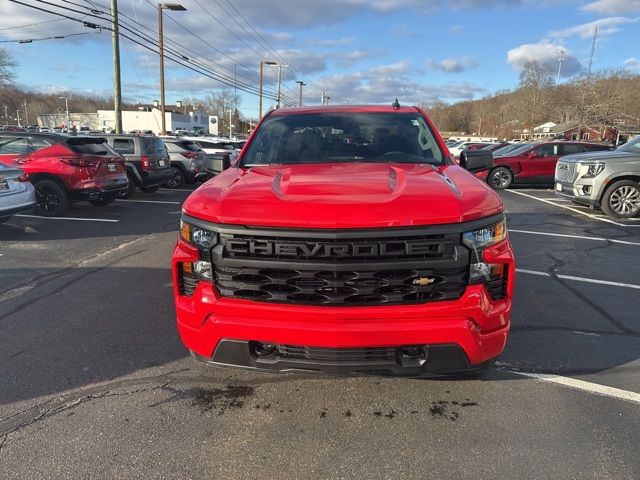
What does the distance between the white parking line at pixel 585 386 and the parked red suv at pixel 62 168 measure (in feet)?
30.6

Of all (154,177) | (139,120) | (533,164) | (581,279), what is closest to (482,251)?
(581,279)

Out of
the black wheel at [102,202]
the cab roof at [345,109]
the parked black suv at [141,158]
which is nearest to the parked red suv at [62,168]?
the black wheel at [102,202]

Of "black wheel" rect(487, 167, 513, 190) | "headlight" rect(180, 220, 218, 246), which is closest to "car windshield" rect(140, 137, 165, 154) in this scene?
"black wheel" rect(487, 167, 513, 190)

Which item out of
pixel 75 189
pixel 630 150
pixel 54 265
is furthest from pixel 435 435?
pixel 630 150

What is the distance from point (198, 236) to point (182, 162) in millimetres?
13916

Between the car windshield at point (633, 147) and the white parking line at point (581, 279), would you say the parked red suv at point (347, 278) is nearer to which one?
the white parking line at point (581, 279)

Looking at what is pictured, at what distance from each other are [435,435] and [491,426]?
0.37 m

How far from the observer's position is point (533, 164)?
16.9 meters

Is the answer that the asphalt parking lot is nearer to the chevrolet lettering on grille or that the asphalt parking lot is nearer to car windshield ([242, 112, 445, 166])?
the chevrolet lettering on grille

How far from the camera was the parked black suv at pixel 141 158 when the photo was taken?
12.9 metres

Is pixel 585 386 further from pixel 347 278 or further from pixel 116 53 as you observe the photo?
pixel 116 53

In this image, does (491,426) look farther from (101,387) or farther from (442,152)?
(101,387)

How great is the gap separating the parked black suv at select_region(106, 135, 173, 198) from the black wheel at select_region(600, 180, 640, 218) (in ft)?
37.1

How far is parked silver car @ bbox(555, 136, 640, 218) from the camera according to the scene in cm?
1005
